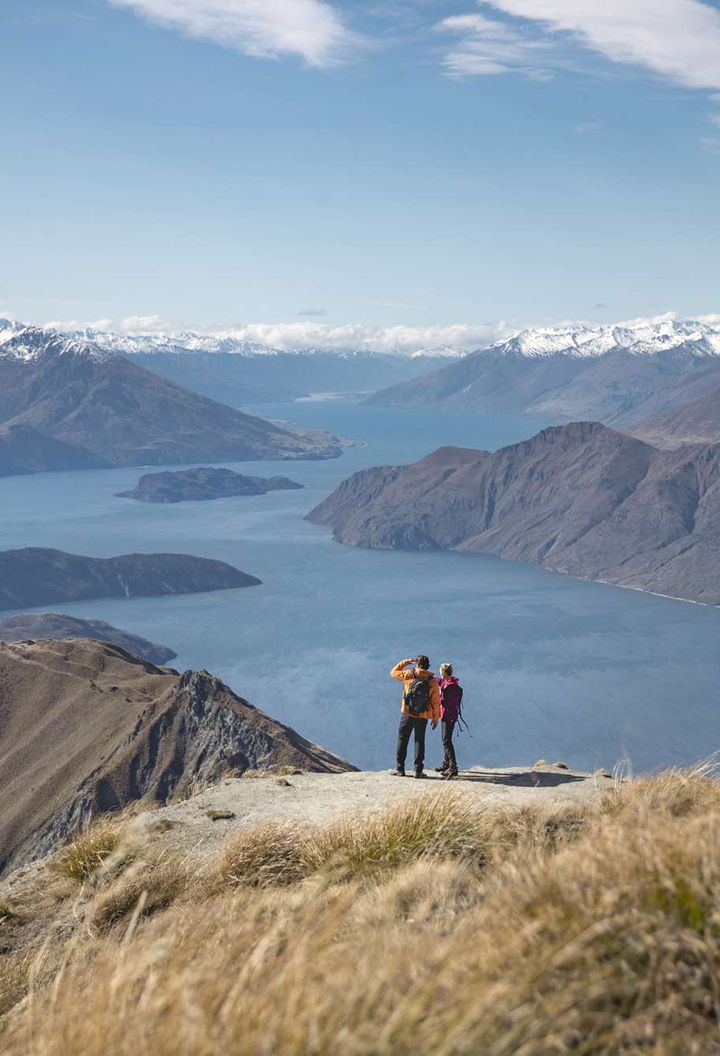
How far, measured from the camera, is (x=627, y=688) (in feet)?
552

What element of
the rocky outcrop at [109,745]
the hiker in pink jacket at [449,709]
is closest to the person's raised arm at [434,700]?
the hiker in pink jacket at [449,709]

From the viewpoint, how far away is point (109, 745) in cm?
6856

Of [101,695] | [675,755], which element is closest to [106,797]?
[101,695]

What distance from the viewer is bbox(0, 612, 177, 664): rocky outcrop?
175 metres

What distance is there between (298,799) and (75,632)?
16983 cm

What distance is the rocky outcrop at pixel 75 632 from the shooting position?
175000mm

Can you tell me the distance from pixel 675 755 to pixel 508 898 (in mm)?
139144

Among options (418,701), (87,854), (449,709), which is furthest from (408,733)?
(87,854)

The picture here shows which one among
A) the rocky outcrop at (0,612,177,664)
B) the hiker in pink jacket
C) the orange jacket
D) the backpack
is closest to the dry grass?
the backpack

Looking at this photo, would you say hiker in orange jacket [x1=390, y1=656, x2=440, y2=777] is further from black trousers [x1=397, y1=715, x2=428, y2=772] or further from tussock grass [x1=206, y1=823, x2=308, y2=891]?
tussock grass [x1=206, y1=823, x2=308, y2=891]

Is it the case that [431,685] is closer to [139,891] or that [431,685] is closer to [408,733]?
[408,733]

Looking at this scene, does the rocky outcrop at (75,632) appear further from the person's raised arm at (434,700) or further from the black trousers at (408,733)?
the person's raised arm at (434,700)

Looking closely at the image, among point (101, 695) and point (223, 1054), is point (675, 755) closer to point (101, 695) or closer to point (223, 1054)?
point (101, 695)

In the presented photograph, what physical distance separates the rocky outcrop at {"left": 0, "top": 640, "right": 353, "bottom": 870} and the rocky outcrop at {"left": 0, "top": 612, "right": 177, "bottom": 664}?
3779 inches
